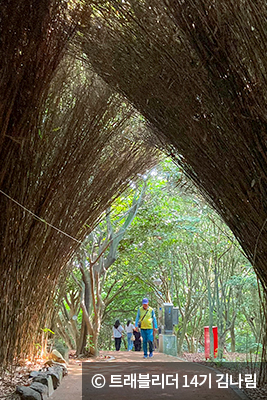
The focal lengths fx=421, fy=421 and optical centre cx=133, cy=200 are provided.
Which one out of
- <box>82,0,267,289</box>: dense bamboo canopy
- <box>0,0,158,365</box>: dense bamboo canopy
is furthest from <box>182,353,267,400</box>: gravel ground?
<box>0,0,158,365</box>: dense bamboo canopy

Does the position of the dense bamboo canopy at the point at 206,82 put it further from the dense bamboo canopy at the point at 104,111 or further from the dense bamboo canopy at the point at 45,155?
the dense bamboo canopy at the point at 45,155

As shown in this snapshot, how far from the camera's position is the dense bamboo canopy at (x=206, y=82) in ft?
6.44

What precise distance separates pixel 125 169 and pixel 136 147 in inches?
9.5

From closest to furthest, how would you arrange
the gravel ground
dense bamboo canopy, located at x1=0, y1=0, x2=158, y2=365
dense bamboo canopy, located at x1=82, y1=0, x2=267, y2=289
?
1. dense bamboo canopy, located at x1=82, y1=0, x2=267, y2=289
2. dense bamboo canopy, located at x1=0, y1=0, x2=158, y2=365
3. the gravel ground

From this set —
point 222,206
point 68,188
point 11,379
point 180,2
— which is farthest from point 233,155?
point 11,379

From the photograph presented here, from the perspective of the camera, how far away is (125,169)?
393 centimetres

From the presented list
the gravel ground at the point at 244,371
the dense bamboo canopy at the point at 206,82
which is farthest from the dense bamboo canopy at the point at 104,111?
the gravel ground at the point at 244,371

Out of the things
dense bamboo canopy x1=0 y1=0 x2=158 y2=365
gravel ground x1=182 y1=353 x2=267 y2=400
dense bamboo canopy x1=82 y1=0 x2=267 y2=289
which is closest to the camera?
dense bamboo canopy x1=82 y1=0 x2=267 y2=289

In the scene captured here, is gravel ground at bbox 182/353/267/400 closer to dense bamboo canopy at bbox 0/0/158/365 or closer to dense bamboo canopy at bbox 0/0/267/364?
dense bamboo canopy at bbox 0/0/267/364

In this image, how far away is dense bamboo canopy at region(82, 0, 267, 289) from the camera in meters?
1.96

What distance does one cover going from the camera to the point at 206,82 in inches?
85.7

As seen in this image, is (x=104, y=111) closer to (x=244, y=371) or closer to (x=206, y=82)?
(x=206, y=82)

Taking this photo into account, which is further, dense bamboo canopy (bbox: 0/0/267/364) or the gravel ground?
the gravel ground

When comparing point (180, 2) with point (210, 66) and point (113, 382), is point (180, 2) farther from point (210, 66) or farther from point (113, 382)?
point (113, 382)
